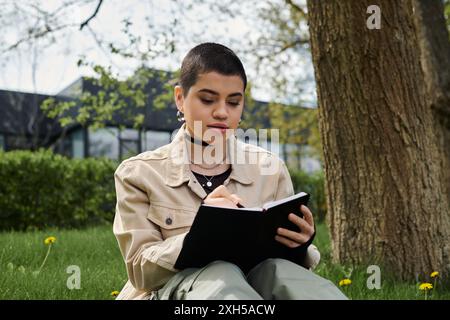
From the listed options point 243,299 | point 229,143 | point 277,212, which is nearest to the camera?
point 243,299

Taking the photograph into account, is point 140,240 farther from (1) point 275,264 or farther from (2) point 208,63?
(2) point 208,63

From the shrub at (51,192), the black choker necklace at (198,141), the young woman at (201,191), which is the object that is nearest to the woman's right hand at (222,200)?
the young woman at (201,191)

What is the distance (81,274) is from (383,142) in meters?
2.37

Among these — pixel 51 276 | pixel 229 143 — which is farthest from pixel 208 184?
pixel 51 276

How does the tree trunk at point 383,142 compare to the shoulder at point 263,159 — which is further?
the tree trunk at point 383,142

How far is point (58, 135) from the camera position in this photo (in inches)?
763

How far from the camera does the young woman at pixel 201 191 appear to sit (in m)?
2.01

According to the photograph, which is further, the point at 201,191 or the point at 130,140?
the point at 130,140

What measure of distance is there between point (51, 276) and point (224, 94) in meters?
2.19

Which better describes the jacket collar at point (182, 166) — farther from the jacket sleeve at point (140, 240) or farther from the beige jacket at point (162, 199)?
the jacket sleeve at point (140, 240)

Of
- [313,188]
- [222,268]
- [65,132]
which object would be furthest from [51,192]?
[65,132]

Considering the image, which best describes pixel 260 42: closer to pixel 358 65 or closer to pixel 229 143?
pixel 358 65

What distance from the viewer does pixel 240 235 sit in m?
1.98

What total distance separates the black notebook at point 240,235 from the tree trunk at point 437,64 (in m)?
5.22
